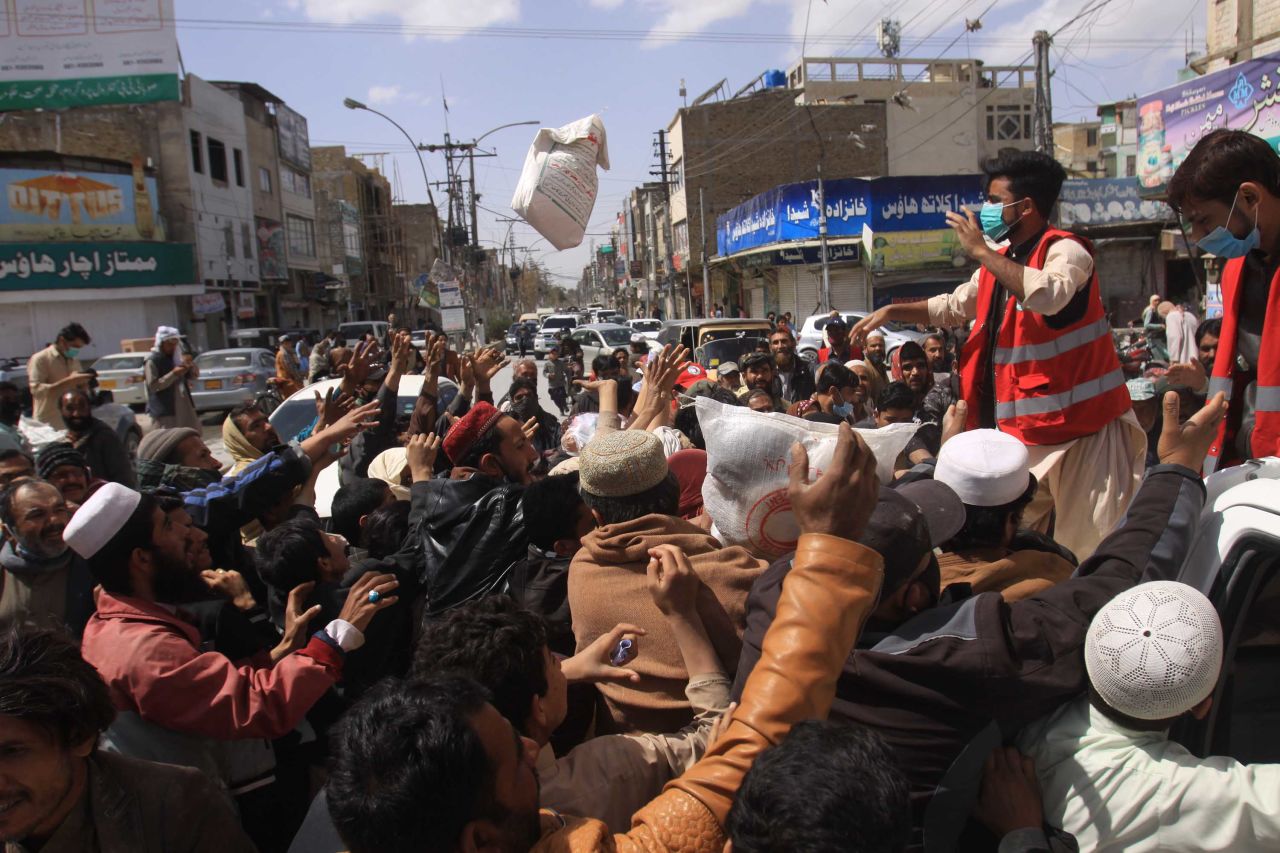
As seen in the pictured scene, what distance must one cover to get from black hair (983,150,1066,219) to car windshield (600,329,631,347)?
27582 millimetres

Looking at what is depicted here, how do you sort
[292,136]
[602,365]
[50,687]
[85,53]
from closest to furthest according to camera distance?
[50,687] → [602,365] → [85,53] → [292,136]

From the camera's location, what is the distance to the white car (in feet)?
65.1

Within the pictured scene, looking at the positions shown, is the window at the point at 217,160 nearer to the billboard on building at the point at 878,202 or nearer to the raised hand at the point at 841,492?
the billboard on building at the point at 878,202

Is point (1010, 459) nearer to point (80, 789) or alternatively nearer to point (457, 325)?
point (80, 789)

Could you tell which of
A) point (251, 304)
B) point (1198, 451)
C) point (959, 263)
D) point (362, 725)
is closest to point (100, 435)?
point (362, 725)

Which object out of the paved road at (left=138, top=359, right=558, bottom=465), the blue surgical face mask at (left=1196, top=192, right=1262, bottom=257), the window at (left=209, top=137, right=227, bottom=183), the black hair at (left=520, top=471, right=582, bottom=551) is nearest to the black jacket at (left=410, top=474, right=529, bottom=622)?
the black hair at (left=520, top=471, right=582, bottom=551)

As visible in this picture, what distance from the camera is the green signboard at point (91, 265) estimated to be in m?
29.6

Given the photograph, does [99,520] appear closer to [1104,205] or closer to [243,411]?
[243,411]

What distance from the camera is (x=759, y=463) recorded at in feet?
8.64

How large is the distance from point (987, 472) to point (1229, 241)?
118 centimetres

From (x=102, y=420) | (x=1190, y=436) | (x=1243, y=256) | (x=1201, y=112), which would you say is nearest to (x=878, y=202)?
(x=1201, y=112)

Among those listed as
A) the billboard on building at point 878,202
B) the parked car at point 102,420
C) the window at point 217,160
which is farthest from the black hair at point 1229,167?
the window at point 217,160

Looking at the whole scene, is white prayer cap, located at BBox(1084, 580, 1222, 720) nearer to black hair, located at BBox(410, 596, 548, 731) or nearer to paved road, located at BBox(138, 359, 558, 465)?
black hair, located at BBox(410, 596, 548, 731)

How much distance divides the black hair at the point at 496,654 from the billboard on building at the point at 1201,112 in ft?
40.0
